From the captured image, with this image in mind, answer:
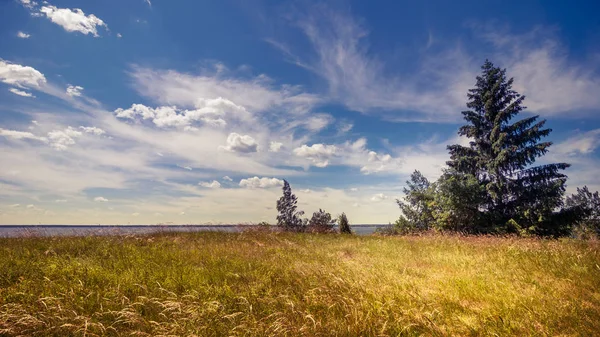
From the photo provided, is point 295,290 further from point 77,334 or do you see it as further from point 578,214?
point 578,214

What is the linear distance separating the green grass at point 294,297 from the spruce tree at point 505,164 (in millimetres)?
12303

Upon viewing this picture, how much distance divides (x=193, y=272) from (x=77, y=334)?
2.77 m

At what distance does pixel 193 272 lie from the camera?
564 cm

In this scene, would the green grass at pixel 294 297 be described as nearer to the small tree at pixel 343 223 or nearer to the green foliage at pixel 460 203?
the green foliage at pixel 460 203

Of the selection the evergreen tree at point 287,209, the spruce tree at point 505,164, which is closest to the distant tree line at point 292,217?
the evergreen tree at point 287,209

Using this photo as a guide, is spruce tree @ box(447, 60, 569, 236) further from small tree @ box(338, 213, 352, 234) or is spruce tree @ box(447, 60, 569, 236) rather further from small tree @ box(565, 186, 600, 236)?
small tree @ box(338, 213, 352, 234)

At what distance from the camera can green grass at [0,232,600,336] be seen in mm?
3049

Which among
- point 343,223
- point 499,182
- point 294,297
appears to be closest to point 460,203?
point 499,182

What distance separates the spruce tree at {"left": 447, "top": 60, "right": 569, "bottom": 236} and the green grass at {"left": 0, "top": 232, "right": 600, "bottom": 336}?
12303 millimetres

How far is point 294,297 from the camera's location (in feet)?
13.5

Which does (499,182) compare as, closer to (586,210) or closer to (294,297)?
(586,210)

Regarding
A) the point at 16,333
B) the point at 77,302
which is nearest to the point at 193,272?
the point at 77,302

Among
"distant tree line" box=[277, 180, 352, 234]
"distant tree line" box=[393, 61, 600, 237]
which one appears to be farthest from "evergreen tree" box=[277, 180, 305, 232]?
"distant tree line" box=[393, 61, 600, 237]

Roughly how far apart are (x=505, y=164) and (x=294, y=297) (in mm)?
20973
